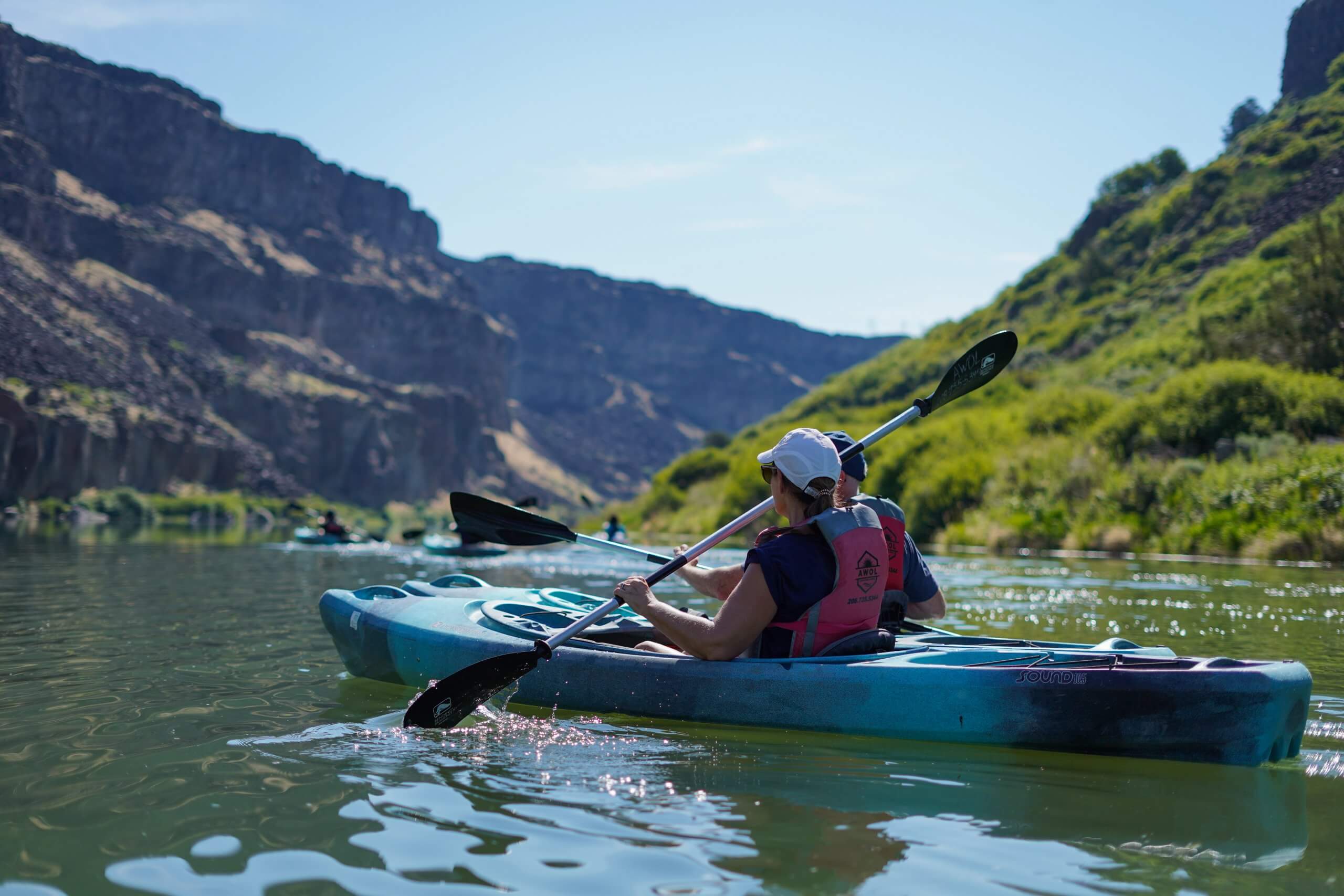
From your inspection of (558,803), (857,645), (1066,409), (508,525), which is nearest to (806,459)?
(857,645)

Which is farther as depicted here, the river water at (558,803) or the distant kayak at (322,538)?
the distant kayak at (322,538)

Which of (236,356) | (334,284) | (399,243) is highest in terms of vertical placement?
(399,243)

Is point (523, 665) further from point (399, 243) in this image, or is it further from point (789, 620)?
point (399, 243)

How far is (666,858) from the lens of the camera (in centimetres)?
321

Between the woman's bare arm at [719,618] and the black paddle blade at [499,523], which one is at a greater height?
the black paddle blade at [499,523]

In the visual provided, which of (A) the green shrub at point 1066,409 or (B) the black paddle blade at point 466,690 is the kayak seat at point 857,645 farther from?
(A) the green shrub at point 1066,409

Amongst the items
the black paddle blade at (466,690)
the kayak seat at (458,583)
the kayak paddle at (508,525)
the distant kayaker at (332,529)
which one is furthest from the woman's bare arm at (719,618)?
the distant kayaker at (332,529)

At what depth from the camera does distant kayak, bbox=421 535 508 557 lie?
72.0 feet

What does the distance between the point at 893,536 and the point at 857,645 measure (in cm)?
71

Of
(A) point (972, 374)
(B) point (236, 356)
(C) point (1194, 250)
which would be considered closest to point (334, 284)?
(B) point (236, 356)

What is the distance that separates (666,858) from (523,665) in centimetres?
228

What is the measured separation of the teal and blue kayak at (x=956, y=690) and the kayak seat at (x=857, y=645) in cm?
5

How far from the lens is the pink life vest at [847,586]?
183 inches

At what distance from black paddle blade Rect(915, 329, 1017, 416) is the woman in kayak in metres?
2.40
